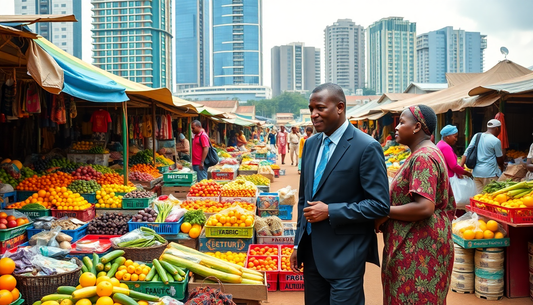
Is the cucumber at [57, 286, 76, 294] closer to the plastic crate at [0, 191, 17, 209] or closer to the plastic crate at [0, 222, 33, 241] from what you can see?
the plastic crate at [0, 222, 33, 241]

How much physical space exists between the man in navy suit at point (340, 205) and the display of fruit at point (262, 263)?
8.38 feet

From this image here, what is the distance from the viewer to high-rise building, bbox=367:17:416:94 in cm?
10444

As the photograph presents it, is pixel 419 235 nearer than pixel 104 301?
Yes

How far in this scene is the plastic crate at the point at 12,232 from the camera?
17.5ft

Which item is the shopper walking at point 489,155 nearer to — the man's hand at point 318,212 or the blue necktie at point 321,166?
the blue necktie at point 321,166

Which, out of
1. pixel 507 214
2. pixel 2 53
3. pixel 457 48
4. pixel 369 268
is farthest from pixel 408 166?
pixel 457 48

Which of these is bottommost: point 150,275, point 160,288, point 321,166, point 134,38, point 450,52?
point 160,288

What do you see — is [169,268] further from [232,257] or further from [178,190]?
[178,190]

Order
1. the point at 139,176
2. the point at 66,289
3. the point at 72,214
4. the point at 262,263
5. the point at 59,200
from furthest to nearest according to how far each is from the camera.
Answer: the point at 139,176 → the point at 59,200 → the point at 72,214 → the point at 262,263 → the point at 66,289

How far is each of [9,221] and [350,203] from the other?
15.9ft

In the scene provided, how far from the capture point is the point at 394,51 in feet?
345

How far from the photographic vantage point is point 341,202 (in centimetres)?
265

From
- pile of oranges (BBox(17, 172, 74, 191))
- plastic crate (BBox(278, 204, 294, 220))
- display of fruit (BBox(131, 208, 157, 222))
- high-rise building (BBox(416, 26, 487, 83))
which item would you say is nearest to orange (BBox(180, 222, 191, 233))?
display of fruit (BBox(131, 208, 157, 222))

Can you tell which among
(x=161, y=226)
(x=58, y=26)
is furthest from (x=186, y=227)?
(x=58, y=26)
